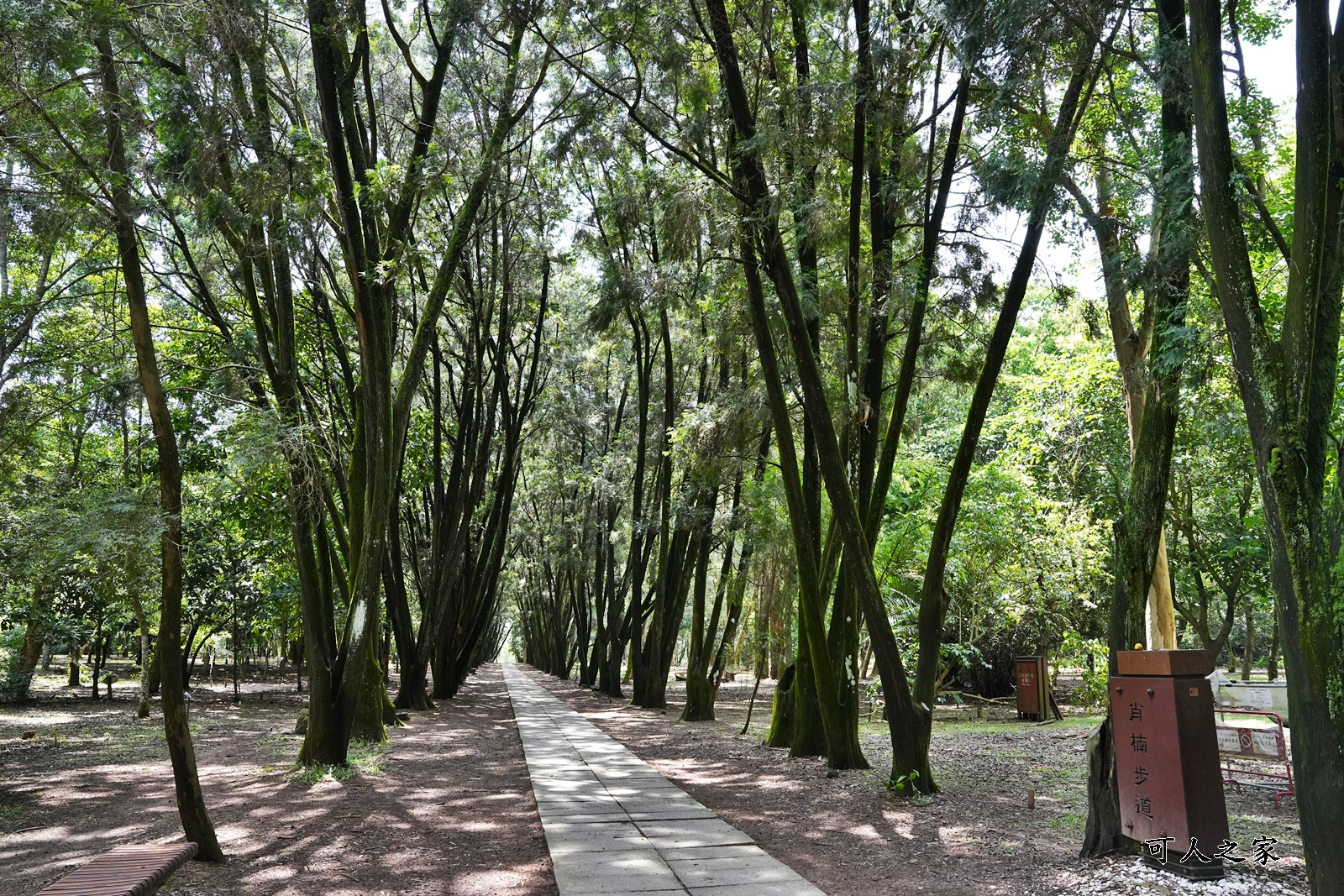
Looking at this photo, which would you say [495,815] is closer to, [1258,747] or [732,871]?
[732,871]

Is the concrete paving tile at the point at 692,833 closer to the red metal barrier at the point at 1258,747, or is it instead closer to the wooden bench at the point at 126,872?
the wooden bench at the point at 126,872

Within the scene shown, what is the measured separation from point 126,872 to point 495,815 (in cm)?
313

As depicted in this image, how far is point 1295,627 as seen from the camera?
3672 millimetres

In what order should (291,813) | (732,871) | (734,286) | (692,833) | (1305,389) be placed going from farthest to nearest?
(734,286)
(291,813)
(692,833)
(732,871)
(1305,389)

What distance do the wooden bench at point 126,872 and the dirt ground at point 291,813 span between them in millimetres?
144

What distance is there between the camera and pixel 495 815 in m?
7.09

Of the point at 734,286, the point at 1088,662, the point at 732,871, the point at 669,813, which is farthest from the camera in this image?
the point at 1088,662

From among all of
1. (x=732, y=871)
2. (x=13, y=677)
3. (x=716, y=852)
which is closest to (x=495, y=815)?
(x=716, y=852)

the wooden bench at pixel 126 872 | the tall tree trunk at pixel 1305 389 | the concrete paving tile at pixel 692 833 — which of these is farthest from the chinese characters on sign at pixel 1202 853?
the wooden bench at pixel 126 872

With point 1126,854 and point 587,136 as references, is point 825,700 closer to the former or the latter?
point 1126,854

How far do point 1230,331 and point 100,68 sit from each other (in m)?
6.80

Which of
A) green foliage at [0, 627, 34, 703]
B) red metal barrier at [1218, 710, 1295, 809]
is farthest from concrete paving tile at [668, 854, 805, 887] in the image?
green foliage at [0, 627, 34, 703]

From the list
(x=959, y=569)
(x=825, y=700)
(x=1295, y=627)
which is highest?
(x=959, y=569)

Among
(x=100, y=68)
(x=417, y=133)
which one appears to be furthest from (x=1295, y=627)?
(x=417, y=133)
